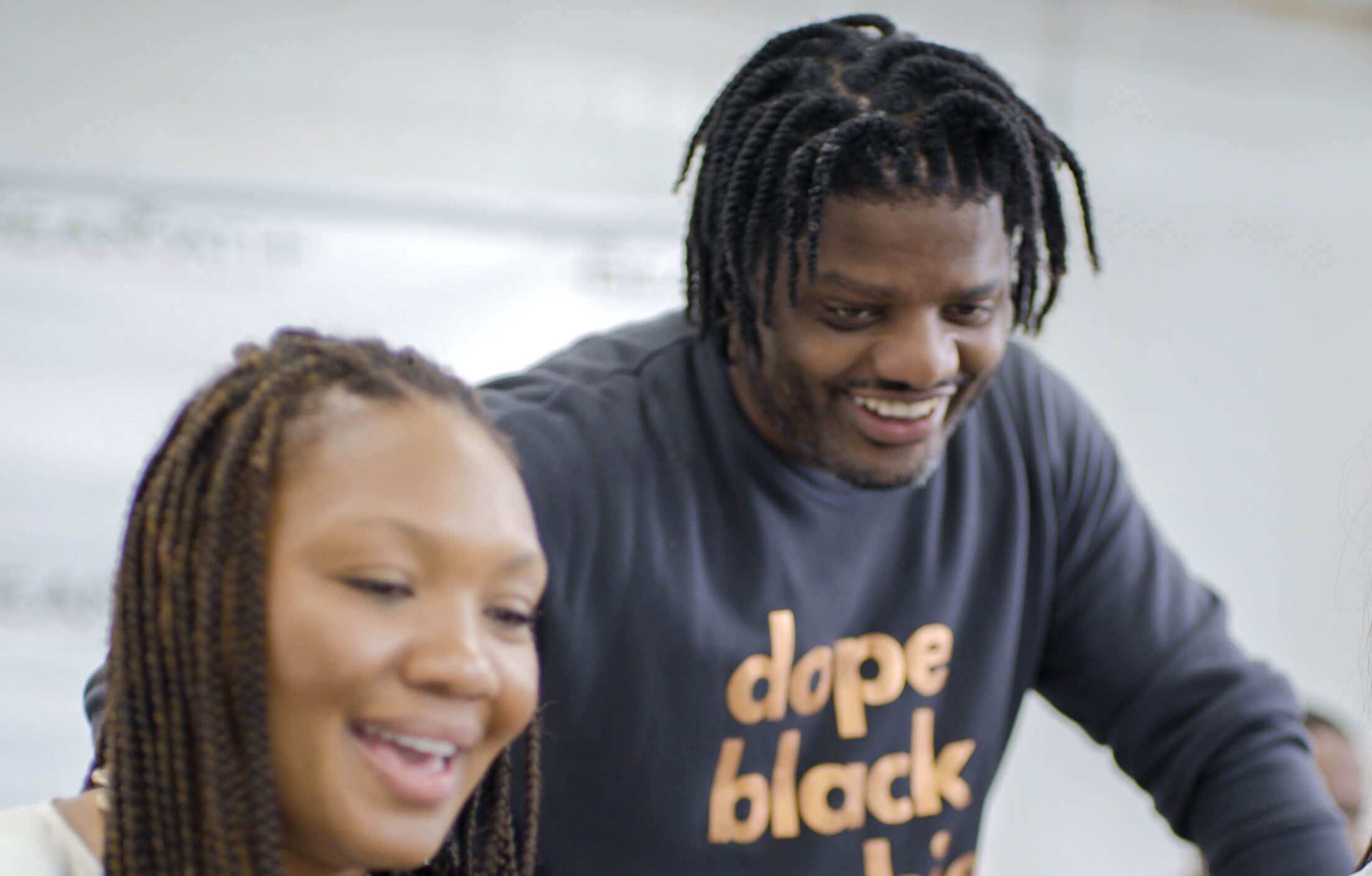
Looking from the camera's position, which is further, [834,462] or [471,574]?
[834,462]

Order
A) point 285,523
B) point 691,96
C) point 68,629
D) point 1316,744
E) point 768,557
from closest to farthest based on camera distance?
point 285,523 → point 768,557 → point 1316,744 → point 68,629 → point 691,96

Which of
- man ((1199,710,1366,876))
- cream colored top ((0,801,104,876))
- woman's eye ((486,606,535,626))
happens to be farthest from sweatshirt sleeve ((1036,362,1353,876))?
cream colored top ((0,801,104,876))

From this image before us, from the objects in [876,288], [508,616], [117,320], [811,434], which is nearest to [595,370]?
[811,434]

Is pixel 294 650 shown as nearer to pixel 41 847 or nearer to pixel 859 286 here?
pixel 41 847

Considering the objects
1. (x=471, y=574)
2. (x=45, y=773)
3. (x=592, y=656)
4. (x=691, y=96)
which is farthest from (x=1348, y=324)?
(x=45, y=773)

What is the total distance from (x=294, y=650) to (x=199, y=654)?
2.9 inches

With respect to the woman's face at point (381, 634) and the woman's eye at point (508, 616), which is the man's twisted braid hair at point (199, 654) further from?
the woman's eye at point (508, 616)

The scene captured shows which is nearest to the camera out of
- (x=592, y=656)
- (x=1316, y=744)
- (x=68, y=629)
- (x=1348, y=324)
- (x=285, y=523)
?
(x=285, y=523)

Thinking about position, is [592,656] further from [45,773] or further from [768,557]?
[45,773]

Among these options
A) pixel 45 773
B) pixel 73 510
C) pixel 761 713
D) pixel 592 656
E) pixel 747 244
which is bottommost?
pixel 45 773

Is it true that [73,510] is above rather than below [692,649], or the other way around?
below

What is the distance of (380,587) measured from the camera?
98 cm

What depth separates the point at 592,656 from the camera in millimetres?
1437

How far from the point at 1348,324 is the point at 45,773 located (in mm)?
3432
